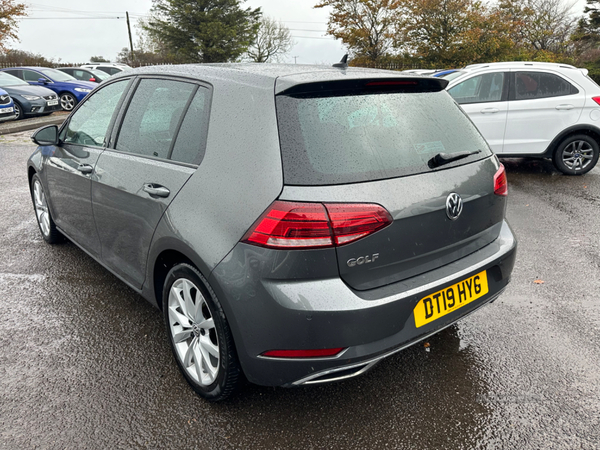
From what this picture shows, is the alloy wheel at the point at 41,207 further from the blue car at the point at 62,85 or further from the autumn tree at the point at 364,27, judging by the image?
the autumn tree at the point at 364,27

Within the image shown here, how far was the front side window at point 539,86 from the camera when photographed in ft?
24.8

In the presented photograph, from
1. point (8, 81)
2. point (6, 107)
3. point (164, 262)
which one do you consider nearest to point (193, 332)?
point (164, 262)

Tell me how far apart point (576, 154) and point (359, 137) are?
6.93 m

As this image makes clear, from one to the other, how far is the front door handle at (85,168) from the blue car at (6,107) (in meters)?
12.1

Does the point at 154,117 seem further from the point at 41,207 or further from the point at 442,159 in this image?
the point at 41,207

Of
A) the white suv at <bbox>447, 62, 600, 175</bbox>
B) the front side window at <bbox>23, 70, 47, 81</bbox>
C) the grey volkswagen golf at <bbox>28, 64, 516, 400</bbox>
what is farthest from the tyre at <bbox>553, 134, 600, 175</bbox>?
the front side window at <bbox>23, 70, 47, 81</bbox>

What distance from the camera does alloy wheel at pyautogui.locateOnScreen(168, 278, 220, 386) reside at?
241 cm

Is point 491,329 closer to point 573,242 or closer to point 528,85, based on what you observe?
point 573,242

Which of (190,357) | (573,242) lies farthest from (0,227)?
(573,242)

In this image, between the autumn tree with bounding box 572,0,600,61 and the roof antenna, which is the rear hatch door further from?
the autumn tree with bounding box 572,0,600,61

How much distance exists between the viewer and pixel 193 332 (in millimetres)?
2549

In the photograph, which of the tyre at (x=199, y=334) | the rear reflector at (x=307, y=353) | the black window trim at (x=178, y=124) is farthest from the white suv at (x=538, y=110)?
the rear reflector at (x=307, y=353)

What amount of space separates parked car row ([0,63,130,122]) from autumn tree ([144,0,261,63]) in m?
22.3

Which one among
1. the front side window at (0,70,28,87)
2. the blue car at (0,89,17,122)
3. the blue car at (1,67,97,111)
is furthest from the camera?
the blue car at (1,67,97,111)
